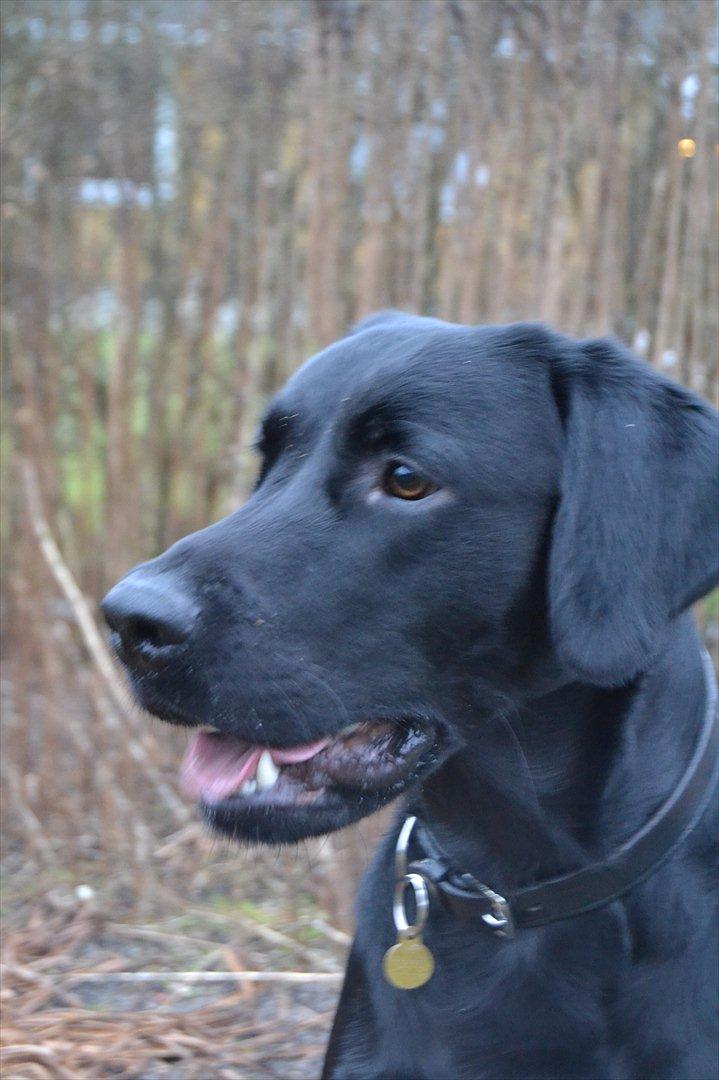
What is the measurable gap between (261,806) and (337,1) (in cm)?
219

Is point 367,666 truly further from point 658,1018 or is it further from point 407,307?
point 407,307

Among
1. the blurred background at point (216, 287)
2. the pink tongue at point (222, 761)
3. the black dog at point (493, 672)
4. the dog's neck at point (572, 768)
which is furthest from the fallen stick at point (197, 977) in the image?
the pink tongue at point (222, 761)

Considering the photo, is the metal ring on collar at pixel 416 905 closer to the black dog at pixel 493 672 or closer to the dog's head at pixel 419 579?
the black dog at pixel 493 672

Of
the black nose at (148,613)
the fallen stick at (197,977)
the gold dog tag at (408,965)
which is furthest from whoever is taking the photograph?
the fallen stick at (197,977)

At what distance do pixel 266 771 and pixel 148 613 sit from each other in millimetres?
350

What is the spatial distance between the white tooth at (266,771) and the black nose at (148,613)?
0.90ft

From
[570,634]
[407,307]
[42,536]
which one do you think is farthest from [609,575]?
[42,536]

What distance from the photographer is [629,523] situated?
1.95 meters

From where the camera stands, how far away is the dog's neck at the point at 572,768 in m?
2.04

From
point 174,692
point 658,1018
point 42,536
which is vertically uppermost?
point 174,692

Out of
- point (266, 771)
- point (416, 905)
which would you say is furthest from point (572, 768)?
point (266, 771)

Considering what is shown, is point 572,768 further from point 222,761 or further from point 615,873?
point 222,761

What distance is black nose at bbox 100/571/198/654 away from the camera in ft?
6.05

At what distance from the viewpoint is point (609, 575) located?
1929mm
